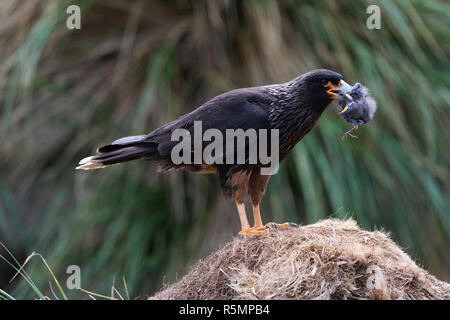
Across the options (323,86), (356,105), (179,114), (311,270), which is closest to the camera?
(311,270)

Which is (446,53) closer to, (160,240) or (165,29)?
(165,29)

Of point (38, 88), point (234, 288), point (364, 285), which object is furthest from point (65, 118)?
point (364, 285)

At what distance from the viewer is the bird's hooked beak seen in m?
2.62

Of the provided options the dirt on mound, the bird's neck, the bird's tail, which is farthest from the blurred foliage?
the dirt on mound

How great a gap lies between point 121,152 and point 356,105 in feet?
4.04

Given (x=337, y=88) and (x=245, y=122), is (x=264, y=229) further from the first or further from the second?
(x=337, y=88)

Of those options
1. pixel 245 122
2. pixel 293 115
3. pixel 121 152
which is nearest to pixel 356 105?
pixel 293 115

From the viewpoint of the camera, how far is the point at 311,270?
2.08 metres

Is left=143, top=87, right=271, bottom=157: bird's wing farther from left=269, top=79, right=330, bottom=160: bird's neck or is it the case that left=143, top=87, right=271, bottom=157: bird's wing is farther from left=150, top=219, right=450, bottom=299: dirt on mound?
left=150, top=219, right=450, bottom=299: dirt on mound

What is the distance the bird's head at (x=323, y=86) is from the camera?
2.65 metres

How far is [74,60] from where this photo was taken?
4504mm

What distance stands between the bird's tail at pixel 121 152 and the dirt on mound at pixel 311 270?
0.71 meters

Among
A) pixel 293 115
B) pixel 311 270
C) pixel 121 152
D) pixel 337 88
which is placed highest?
pixel 337 88

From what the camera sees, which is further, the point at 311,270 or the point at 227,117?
the point at 227,117
